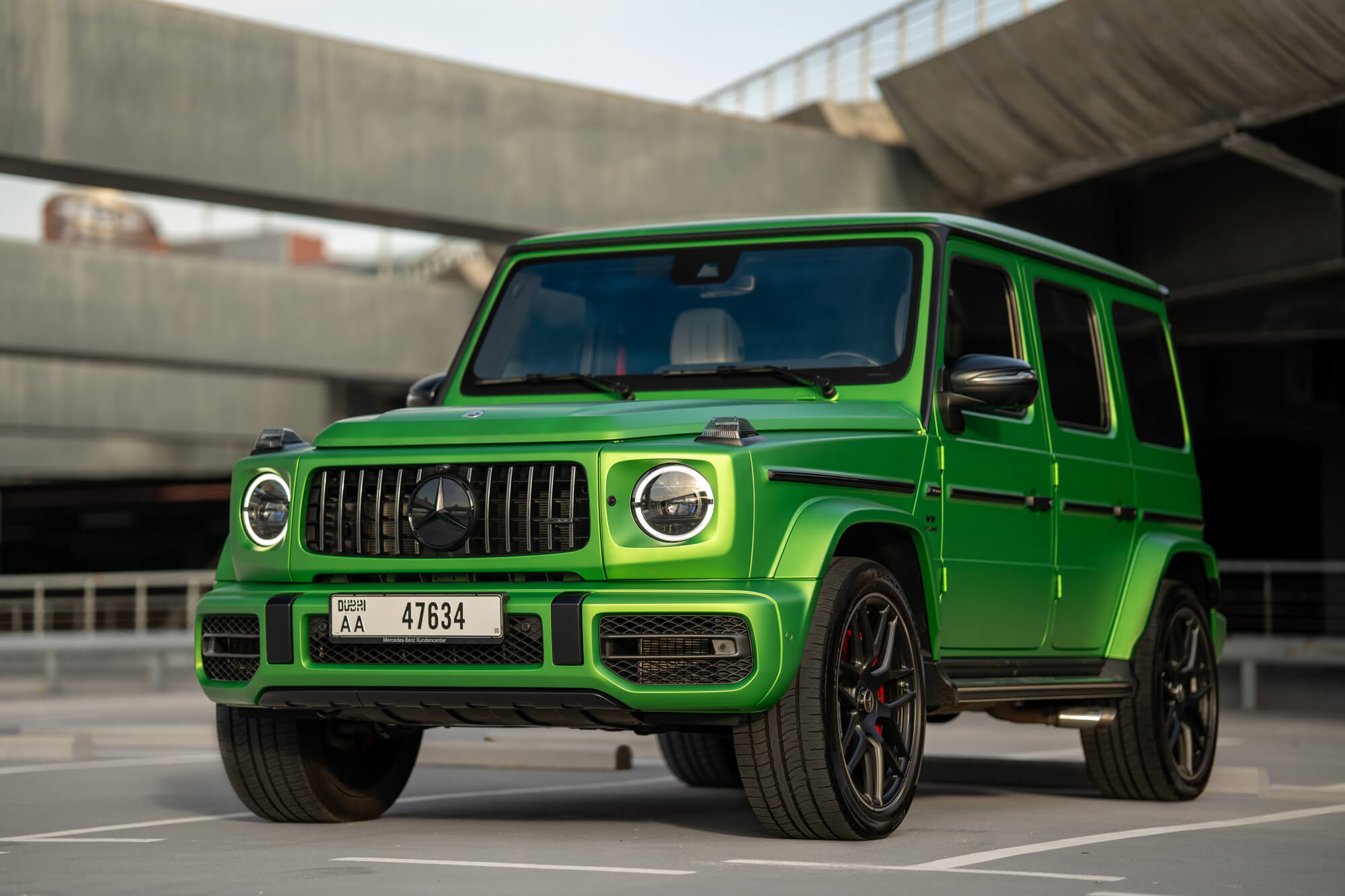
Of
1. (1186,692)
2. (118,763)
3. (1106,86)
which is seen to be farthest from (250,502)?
(1106,86)

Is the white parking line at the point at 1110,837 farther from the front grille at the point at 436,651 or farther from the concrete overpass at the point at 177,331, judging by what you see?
the concrete overpass at the point at 177,331

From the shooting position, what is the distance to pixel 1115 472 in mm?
8414

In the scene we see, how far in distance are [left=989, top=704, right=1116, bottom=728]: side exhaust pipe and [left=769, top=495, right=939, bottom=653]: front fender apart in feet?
6.25

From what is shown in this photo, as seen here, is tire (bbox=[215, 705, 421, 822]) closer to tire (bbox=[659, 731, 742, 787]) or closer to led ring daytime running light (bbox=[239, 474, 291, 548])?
led ring daytime running light (bbox=[239, 474, 291, 548])

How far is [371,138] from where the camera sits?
17625 mm

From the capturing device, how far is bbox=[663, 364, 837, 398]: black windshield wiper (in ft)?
22.7

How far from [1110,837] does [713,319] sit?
7.62 ft

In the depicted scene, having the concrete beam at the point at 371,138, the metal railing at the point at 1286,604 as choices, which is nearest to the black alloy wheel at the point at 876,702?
the concrete beam at the point at 371,138

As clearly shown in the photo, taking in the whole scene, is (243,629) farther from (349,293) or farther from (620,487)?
(349,293)

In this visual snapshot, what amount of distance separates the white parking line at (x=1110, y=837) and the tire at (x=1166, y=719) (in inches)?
20.7

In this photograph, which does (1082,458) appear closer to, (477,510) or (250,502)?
(477,510)

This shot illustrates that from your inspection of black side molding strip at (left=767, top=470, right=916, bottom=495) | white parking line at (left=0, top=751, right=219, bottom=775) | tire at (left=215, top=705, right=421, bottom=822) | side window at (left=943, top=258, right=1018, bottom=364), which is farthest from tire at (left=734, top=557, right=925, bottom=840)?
white parking line at (left=0, top=751, right=219, bottom=775)

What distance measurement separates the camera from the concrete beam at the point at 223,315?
80.7ft

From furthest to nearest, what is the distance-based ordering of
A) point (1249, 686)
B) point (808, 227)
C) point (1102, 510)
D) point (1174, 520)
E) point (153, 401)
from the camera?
point (153, 401) → point (1249, 686) → point (1174, 520) → point (1102, 510) → point (808, 227)
